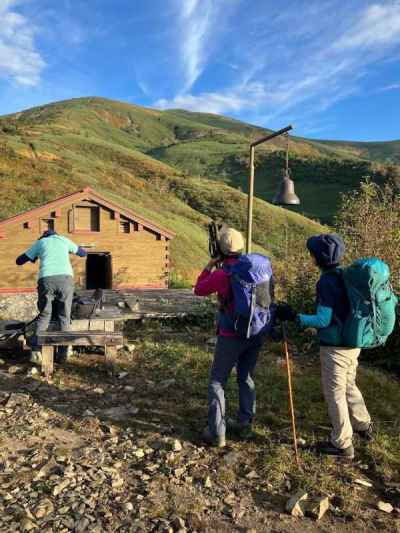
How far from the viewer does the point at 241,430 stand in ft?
16.3

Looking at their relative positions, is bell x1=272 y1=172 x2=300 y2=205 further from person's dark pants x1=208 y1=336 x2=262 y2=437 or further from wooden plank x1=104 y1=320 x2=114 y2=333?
person's dark pants x1=208 y1=336 x2=262 y2=437

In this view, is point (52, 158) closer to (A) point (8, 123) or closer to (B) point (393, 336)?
(A) point (8, 123)

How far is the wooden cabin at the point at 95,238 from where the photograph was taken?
782 inches

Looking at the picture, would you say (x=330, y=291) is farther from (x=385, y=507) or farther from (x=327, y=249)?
(x=385, y=507)

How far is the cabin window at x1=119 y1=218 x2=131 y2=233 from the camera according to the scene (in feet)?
69.6

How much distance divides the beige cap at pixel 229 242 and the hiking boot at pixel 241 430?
2035mm

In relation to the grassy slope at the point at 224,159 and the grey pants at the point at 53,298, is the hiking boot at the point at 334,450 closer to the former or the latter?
the grey pants at the point at 53,298

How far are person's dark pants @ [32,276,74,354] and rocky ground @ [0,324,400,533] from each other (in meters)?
1.25

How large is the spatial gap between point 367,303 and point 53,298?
5.12m

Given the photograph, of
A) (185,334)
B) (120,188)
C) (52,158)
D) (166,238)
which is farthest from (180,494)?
(52,158)

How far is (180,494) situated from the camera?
3902 millimetres

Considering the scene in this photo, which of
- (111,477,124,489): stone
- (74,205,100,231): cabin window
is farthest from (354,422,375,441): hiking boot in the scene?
(74,205,100,231): cabin window

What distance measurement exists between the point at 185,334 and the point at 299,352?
108 inches

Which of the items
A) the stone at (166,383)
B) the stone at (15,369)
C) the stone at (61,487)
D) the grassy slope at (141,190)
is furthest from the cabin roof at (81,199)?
the stone at (61,487)
